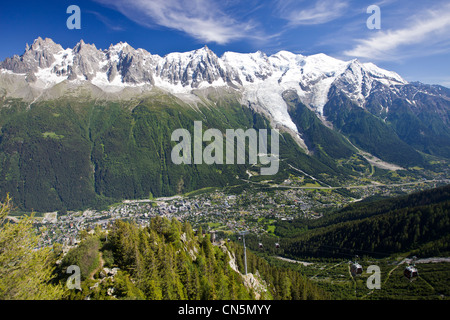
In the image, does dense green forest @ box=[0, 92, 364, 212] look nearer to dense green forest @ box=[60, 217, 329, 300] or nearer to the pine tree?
dense green forest @ box=[60, 217, 329, 300]

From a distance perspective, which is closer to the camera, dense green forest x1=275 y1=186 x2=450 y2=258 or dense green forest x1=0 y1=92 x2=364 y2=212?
dense green forest x1=275 y1=186 x2=450 y2=258

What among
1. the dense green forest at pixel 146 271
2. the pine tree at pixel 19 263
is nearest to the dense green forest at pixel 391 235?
the dense green forest at pixel 146 271

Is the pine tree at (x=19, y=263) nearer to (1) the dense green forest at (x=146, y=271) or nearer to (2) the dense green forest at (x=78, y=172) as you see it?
(1) the dense green forest at (x=146, y=271)

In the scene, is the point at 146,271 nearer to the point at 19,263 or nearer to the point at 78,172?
the point at 19,263

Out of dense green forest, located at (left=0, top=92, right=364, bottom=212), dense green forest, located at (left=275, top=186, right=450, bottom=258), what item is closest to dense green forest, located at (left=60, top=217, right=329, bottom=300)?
dense green forest, located at (left=275, top=186, right=450, bottom=258)

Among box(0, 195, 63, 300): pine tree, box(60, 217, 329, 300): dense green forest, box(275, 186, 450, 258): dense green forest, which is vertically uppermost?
box(0, 195, 63, 300): pine tree

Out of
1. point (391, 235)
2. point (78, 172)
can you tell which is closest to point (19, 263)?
point (391, 235)
